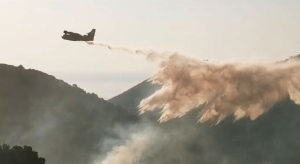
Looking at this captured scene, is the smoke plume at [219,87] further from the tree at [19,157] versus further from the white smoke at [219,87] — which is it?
the tree at [19,157]

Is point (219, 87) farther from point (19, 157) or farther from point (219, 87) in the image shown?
point (19, 157)

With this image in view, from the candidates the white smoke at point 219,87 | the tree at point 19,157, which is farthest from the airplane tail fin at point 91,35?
the tree at point 19,157

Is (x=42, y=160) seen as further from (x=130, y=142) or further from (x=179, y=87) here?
(x=130, y=142)

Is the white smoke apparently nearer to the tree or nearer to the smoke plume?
the smoke plume

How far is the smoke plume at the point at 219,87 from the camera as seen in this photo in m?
95.6

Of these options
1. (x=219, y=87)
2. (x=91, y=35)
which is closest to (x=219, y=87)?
(x=219, y=87)

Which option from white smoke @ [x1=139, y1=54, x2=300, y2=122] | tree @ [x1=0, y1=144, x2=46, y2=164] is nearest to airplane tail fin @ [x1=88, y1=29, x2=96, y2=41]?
white smoke @ [x1=139, y1=54, x2=300, y2=122]

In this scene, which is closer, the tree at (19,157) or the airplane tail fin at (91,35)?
the tree at (19,157)

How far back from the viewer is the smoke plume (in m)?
95.6

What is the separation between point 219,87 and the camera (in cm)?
9769

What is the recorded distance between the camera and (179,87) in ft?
320

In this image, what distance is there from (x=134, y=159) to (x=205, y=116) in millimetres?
86653

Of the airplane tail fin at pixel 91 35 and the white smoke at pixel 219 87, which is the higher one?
the airplane tail fin at pixel 91 35

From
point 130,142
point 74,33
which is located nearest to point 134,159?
point 130,142
